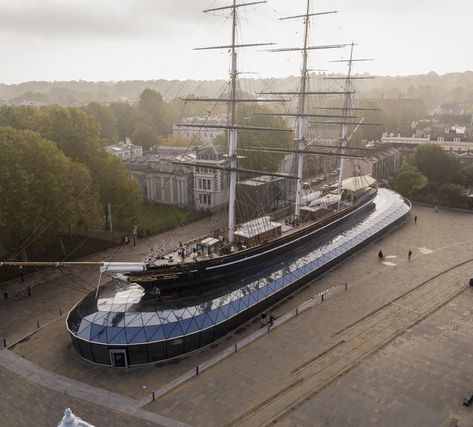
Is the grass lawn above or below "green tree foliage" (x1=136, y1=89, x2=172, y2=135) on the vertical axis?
below

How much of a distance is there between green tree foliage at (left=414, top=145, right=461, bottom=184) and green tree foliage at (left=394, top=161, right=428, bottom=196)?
8.61 ft

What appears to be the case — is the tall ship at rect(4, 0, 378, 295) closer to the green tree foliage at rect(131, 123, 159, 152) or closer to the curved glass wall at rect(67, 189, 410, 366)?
the curved glass wall at rect(67, 189, 410, 366)

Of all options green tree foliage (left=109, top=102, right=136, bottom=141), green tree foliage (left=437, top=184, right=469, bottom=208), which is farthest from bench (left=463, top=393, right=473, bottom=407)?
green tree foliage (left=109, top=102, right=136, bottom=141)

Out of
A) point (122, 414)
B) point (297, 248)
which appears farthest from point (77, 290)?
point (297, 248)

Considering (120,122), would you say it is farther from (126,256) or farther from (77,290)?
(77,290)

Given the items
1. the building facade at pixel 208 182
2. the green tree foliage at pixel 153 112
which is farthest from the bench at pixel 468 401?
the green tree foliage at pixel 153 112

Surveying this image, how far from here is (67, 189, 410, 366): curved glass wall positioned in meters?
25.2

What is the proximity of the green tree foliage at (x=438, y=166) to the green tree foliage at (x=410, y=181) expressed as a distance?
8.61 feet

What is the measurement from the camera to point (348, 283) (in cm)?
3700

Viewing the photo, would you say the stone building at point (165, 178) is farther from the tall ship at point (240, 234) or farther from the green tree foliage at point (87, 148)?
the tall ship at point (240, 234)

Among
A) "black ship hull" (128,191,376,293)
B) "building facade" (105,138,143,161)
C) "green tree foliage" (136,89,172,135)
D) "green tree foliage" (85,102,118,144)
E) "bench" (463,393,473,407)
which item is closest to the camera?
"bench" (463,393,473,407)

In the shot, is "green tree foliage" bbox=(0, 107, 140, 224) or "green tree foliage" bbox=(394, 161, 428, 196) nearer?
"green tree foliage" bbox=(0, 107, 140, 224)

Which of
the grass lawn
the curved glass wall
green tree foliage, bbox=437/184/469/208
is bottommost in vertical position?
the grass lawn

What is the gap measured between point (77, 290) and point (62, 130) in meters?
20.7
